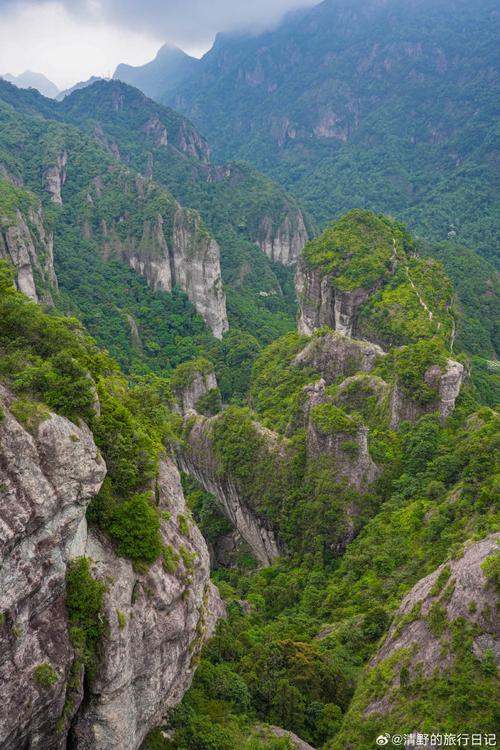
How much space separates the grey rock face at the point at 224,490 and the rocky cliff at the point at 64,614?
20.2 meters

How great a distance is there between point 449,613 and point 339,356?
34.2 metres

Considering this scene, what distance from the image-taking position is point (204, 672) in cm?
2336

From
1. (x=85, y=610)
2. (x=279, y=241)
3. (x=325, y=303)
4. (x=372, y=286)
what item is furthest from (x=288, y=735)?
(x=279, y=241)

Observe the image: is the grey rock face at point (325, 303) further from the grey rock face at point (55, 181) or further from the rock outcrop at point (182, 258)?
the grey rock face at point (55, 181)

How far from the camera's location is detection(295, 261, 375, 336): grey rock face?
2539 inches

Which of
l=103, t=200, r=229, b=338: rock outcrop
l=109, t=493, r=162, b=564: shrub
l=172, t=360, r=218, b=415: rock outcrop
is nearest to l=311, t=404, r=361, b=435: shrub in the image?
l=109, t=493, r=162, b=564: shrub

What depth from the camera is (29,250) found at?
75625 mm

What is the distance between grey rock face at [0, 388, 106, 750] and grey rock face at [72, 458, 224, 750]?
1.24 m

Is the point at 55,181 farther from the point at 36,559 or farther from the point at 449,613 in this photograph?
the point at 449,613

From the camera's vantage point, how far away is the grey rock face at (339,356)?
52406 millimetres

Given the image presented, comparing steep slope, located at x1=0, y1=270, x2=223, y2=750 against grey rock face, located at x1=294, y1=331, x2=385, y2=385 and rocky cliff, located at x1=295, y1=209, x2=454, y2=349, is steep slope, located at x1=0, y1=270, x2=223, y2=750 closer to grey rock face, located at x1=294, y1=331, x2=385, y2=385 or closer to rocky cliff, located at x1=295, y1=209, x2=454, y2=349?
grey rock face, located at x1=294, y1=331, x2=385, y2=385

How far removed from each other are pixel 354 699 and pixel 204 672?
19.7 feet

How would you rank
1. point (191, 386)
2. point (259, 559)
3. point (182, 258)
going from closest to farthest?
point (259, 559), point (191, 386), point (182, 258)

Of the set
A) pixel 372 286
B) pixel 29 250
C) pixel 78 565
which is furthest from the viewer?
pixel 29 250
